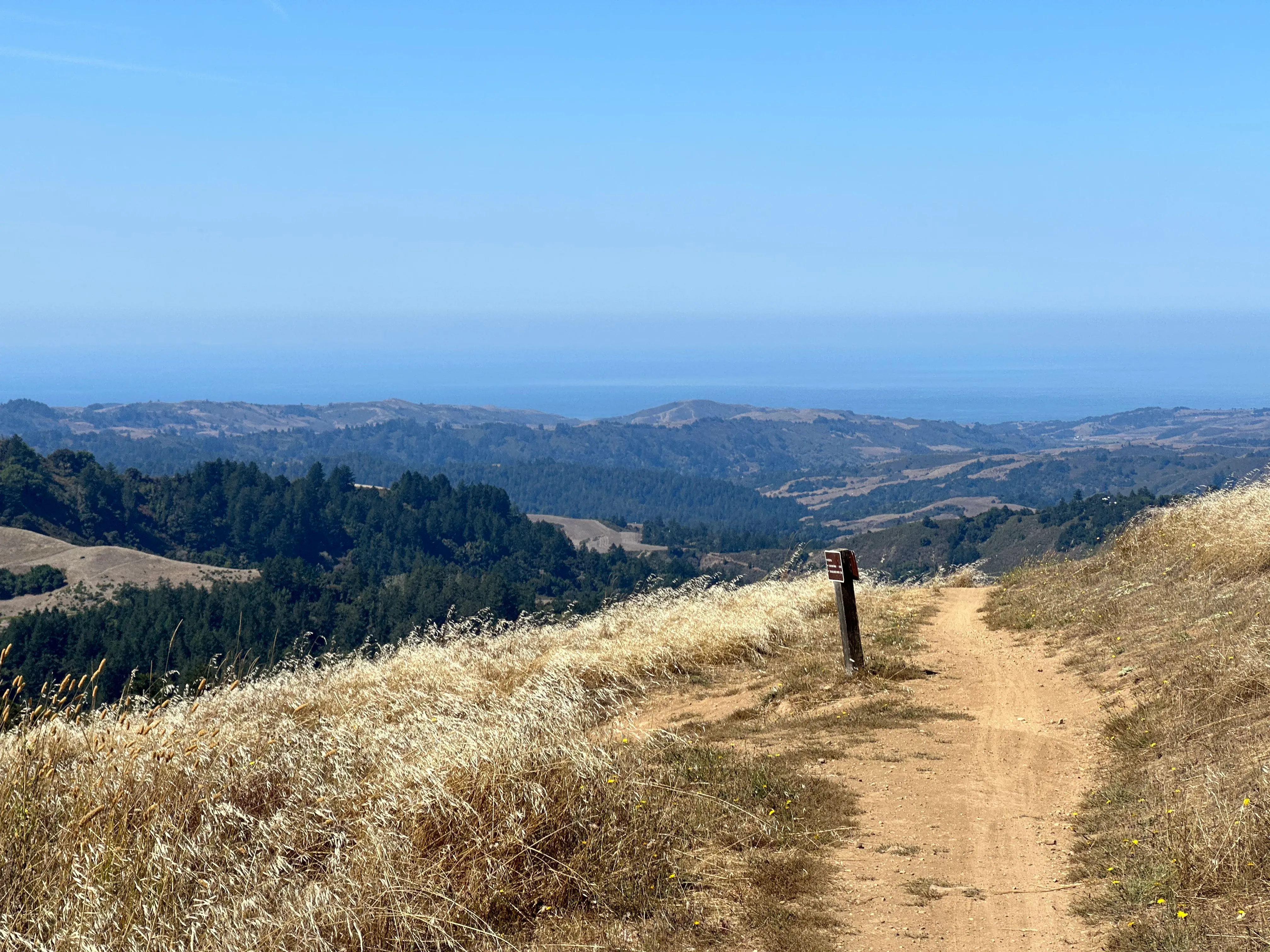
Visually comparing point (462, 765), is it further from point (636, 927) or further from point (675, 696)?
point (675, 696)

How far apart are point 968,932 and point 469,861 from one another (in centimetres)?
259

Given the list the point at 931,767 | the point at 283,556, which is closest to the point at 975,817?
the point at 931,767

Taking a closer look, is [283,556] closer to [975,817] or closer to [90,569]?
[90,569]

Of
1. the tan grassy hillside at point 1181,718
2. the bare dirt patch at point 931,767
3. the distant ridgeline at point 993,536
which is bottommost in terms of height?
the distant ridgeline at point 993,536

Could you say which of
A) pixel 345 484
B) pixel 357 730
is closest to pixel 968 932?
pixel 357 730

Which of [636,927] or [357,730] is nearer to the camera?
[636,927]

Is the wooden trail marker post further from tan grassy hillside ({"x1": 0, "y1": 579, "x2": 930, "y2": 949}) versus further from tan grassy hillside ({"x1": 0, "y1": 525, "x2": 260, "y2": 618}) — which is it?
tan grassy hillside ({"x1": 0, "y1": 525, "x2": 260, "y2": 618})

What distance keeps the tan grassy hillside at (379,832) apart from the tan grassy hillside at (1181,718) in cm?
175

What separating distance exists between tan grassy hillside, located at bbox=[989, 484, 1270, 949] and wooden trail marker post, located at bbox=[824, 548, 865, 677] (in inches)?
88.9

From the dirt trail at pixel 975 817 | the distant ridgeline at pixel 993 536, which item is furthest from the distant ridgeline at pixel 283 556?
the dirt trail at pixel 975 817

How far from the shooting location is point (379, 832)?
547 cm

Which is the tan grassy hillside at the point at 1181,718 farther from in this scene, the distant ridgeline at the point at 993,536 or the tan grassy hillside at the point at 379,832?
the distant ridgeline at the point at 993,536

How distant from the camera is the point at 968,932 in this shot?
5.24 m

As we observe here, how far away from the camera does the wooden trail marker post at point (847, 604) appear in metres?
10.5
